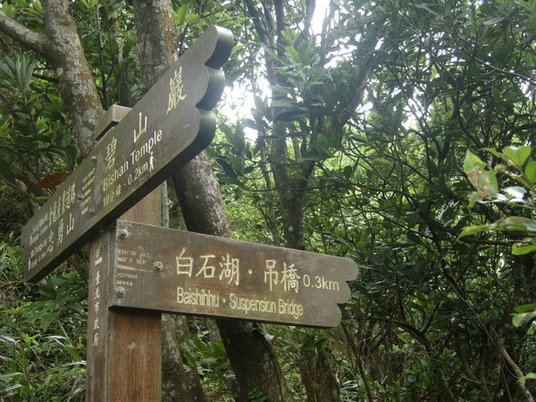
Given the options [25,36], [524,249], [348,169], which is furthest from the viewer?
[25,36]

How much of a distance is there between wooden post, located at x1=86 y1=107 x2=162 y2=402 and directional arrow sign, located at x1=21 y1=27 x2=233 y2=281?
5.7 inches

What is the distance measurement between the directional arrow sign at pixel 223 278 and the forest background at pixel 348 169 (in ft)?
1.87

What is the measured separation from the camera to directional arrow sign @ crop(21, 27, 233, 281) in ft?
4.99

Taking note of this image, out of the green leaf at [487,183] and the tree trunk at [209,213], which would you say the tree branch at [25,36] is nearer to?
the tree trunk at [209,213]

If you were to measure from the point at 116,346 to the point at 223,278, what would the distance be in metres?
0.41

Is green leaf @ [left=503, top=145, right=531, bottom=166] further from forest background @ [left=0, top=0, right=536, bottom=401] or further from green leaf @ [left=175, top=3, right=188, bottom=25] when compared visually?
green leaf @ [left=175, top=3, right=188, bottom=25]

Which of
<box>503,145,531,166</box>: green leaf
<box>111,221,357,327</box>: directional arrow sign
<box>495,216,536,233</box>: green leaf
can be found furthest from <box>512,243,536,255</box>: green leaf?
<box>111,221,357,327</box>: directional arrow sign

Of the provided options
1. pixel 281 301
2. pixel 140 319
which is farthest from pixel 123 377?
pixel 281 301

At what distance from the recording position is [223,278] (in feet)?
6.75

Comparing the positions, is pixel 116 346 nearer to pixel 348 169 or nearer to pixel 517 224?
pixel 517 224

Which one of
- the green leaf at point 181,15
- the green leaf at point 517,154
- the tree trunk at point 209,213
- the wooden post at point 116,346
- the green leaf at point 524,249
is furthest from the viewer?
the green leaf at point 181,15

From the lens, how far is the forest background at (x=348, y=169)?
9.64 feet

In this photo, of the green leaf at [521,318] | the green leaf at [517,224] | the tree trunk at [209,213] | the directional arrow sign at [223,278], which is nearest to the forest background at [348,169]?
the tree trunk at [209,213]

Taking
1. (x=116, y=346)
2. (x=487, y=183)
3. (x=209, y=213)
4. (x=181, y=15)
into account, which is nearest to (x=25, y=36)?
(x=181, y=15)
